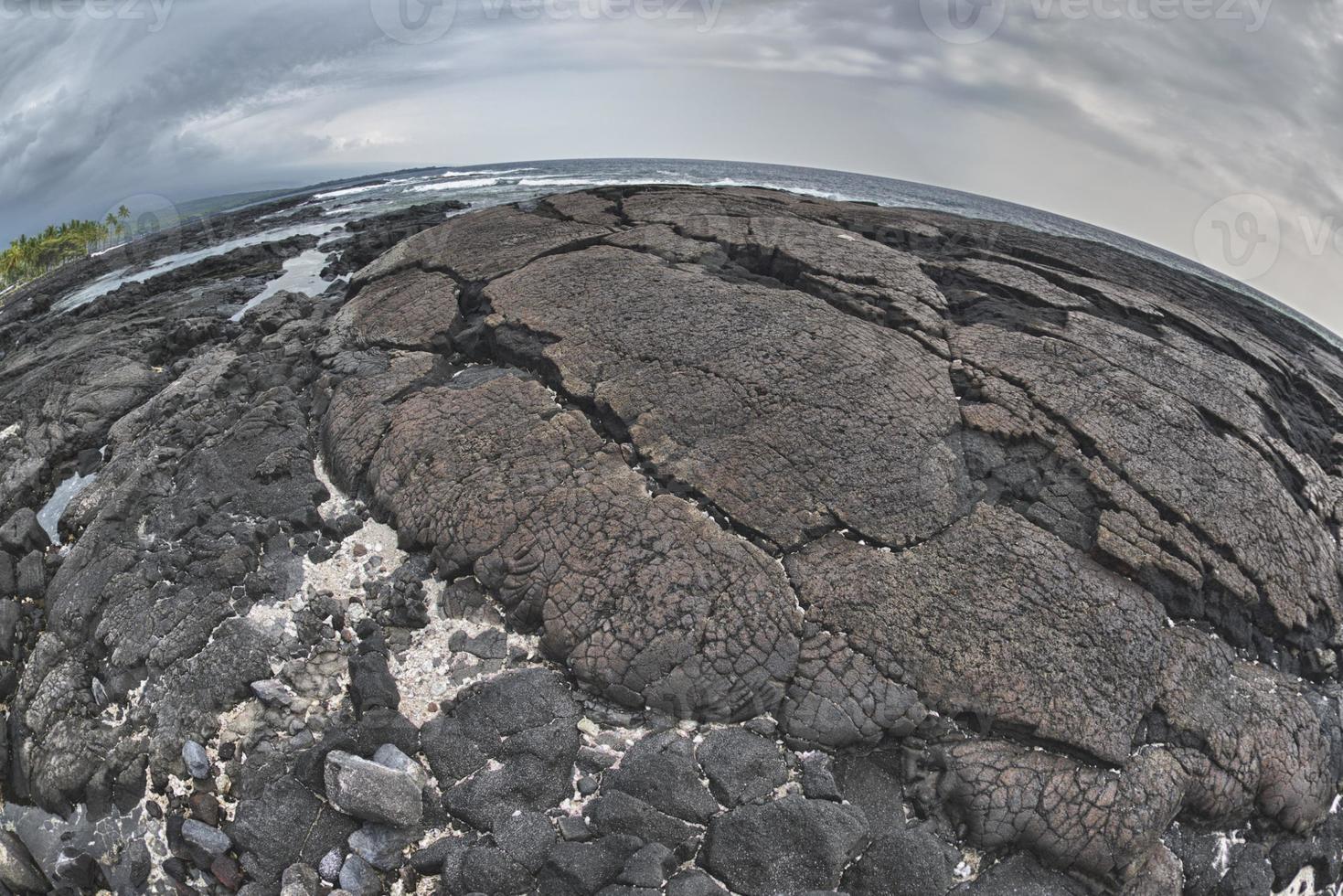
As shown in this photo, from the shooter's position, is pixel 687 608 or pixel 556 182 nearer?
pixel 687 608

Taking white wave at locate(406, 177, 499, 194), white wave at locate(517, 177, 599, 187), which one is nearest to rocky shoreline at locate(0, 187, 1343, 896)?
white wave at locate(406, 177, 499, 194)

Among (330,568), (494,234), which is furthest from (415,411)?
(494,234)

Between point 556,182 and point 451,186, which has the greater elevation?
point 556,182

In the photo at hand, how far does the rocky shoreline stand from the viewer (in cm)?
283

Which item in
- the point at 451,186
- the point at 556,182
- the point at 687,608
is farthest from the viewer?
the point at 556,182

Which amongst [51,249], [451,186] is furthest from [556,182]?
[51,249]

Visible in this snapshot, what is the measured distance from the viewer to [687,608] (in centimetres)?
329

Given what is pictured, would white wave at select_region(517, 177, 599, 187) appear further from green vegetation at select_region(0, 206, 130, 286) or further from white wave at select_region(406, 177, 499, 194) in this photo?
green vegetation at select_region(0, 206, 130, 286)

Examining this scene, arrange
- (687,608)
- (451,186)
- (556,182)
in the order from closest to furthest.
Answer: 1. (687,608)
2. (451,186)
3. (556,182)

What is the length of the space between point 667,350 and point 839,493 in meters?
1.66

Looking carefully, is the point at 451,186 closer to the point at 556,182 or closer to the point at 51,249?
the point at 556,182

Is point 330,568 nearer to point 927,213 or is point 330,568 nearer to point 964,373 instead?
point 964,373

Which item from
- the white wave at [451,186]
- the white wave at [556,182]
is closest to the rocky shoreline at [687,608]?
the white wave at [451,186]

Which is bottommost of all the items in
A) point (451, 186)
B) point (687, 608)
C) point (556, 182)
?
point (687, 608)
